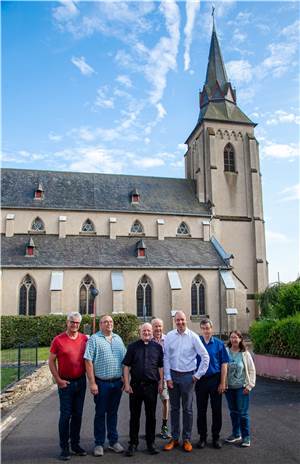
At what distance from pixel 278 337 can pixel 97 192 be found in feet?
65.7

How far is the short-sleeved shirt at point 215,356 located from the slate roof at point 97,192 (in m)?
22.0

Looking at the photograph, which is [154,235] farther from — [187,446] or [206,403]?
[187,446]

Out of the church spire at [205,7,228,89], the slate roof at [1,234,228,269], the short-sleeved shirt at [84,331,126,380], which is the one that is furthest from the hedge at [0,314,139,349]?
the church spire at [205,7,228,89]

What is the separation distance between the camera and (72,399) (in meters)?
5.37

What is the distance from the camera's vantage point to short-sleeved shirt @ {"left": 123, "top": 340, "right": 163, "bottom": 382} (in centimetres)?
544

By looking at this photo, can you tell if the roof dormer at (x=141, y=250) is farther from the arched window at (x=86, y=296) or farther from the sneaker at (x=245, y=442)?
the sneaker at (x=245, y=442)

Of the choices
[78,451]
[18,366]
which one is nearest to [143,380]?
[78,451]

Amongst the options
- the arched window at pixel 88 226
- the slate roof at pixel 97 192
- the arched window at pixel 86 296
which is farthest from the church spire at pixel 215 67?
the arched window at pixel 86 296

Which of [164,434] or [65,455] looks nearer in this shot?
[65,455]

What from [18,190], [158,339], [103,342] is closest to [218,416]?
[158,339]

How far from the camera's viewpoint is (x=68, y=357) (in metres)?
5.35

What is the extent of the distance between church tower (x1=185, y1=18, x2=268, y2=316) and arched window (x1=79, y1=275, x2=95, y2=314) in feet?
35.2

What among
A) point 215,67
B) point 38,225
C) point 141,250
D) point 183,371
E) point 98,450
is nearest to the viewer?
point 98,450

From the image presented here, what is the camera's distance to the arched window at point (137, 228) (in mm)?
27766
